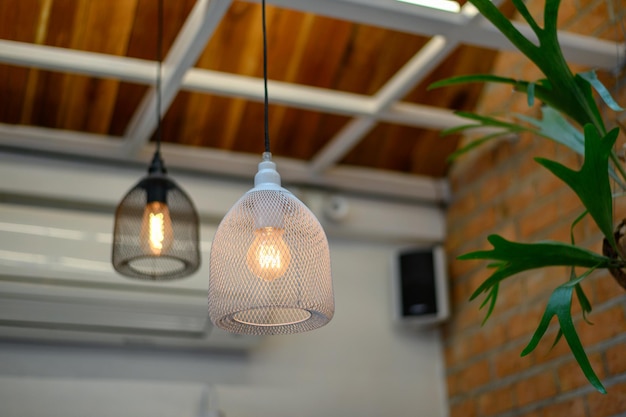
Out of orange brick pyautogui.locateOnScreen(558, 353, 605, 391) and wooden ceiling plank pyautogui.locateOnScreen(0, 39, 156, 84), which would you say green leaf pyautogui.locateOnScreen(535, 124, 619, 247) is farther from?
wooden ceiling plank pyautogui.locateOnScreen(0, 39, 156, 84)

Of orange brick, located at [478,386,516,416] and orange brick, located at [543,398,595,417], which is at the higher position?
orange brick, located at [478,386,516,416]

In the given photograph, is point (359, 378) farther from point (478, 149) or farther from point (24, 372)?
point (24, 372)

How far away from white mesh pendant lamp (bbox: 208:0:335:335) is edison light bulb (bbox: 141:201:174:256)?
67 cm

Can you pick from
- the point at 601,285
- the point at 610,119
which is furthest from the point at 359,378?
the point at 610,119

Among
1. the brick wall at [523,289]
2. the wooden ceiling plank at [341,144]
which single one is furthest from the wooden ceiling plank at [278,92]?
the brick wall at [523,289]

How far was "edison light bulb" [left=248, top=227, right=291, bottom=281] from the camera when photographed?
1722mm

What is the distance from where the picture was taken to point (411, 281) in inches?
154

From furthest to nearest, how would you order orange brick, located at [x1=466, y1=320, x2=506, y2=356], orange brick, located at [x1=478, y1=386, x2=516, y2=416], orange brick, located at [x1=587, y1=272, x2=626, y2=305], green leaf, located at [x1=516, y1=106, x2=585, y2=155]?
orange brick, located at [x1=466, y1=320, x2=506, y2=356] → orange brick, located at [x1=478, y1=386, x2=516, y2=416] → orange brick, located at [x1=587, y1=272, x2=626, y2=305] → green leaf, located at [x1=516, y1=106, x2=585, y2=155]

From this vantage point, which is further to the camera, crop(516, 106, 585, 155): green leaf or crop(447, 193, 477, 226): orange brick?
crop(447, 193, 477, 226): orange brick

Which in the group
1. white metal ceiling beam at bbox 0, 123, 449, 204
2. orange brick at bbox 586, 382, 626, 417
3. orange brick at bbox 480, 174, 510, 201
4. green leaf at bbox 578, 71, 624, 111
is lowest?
orange brick at bbox 586, 382, 626, 417

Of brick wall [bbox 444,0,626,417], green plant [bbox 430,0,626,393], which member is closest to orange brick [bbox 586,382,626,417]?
brick wall [bbox 444,0,626,417]

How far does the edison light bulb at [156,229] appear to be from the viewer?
8.11ft

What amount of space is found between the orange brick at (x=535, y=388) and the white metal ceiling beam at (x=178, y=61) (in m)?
1.72

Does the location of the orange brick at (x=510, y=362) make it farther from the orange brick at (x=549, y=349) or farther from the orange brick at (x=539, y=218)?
the orange brick at (x=539, y=218)
